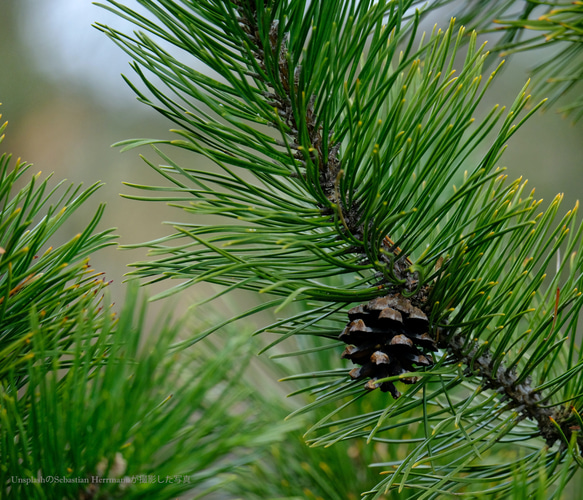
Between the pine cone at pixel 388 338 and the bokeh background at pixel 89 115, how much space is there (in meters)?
1.87

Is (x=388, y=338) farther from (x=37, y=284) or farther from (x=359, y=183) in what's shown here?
(x=37, y=284)

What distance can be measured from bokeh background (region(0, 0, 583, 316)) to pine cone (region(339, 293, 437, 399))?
187 cm

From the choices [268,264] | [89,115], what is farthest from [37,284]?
[89,115]

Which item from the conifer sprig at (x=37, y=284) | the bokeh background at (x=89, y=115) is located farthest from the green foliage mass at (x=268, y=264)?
the bokeh background at (x=89, y=115)

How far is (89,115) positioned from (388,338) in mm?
2875

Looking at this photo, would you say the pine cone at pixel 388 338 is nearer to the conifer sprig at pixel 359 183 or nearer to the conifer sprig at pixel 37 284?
the conifer sprig at pixel 359 183

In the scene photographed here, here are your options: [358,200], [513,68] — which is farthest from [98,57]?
[358,200]

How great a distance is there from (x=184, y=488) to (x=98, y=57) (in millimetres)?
2854

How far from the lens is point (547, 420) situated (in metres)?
0.36

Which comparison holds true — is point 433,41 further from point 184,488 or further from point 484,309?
point 184,488

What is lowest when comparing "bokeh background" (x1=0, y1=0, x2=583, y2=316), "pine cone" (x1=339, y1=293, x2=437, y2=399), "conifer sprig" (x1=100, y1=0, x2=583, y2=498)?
"pine cone" (x1=339, y1=293, x2=437, y2=399)

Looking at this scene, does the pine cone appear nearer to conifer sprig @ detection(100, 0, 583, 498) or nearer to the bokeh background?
conifer sprig @ detection(100, 0, 583, 498)

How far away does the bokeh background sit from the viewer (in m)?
2.17

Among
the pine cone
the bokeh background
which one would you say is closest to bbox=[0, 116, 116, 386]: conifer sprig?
the pine cone
